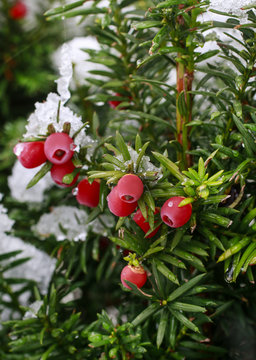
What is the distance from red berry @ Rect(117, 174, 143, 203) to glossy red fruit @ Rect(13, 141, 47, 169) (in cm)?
16

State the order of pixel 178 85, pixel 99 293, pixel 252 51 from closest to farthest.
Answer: pixel 252 51 → pixel 178 85 → pixel 99 293

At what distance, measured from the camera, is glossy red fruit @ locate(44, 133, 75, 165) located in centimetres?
49

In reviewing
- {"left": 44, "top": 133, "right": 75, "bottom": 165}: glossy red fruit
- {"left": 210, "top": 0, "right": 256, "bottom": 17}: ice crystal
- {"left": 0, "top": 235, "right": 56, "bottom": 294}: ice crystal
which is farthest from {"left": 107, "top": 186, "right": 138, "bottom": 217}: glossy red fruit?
{"left": 0, "top": 235, "right": 56, "bottom": 294}: ice crystal

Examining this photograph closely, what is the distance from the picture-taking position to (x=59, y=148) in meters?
0.49

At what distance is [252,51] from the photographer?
1.55 ft

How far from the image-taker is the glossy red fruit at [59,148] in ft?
1.62

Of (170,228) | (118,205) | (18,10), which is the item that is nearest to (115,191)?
(118,205)

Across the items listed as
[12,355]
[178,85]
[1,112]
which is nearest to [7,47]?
[1,112]

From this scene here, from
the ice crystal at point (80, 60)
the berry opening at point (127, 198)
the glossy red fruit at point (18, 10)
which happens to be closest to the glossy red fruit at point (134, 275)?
the berry opening at point (127, 198)

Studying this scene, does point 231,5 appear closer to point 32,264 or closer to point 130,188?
point 130,188

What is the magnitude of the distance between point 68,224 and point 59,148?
0.92ft

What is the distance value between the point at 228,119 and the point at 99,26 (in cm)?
32

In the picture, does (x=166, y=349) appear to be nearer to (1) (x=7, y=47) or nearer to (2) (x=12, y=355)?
(2) (x=12, y=355)

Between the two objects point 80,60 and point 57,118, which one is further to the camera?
point 80,60
